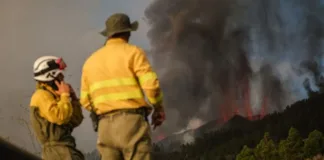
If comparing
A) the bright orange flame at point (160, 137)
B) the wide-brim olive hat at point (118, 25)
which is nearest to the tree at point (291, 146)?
the bright orange flame at point (160, 137)

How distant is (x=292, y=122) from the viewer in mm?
8508

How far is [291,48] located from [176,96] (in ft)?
6.14

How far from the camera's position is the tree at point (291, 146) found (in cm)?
772

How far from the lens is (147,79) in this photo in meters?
3.15

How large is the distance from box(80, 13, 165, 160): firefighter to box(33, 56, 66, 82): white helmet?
30 cm

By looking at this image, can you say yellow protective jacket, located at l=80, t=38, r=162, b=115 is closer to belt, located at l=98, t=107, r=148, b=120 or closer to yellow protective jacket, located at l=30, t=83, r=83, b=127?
belt, located at l=98, t=107, r=148, b=120

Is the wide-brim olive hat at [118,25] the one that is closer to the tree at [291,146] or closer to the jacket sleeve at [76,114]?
the jacket sleeve at [76,114]

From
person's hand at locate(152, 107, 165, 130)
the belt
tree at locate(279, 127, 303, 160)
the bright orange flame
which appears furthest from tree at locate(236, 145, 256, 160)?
person's hand at locate(152, 107, 165, 130)

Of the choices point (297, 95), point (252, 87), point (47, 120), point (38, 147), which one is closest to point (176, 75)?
point (252, 87)

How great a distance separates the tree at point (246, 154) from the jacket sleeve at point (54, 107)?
4924 mm

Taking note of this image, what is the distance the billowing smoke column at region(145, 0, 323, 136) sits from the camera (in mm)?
9367

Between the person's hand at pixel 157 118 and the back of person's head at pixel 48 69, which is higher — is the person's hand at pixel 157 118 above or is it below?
below

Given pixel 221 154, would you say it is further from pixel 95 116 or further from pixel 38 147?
pixel 95 116

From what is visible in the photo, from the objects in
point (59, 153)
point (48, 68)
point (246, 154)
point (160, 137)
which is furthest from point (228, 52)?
point (59, 153)
